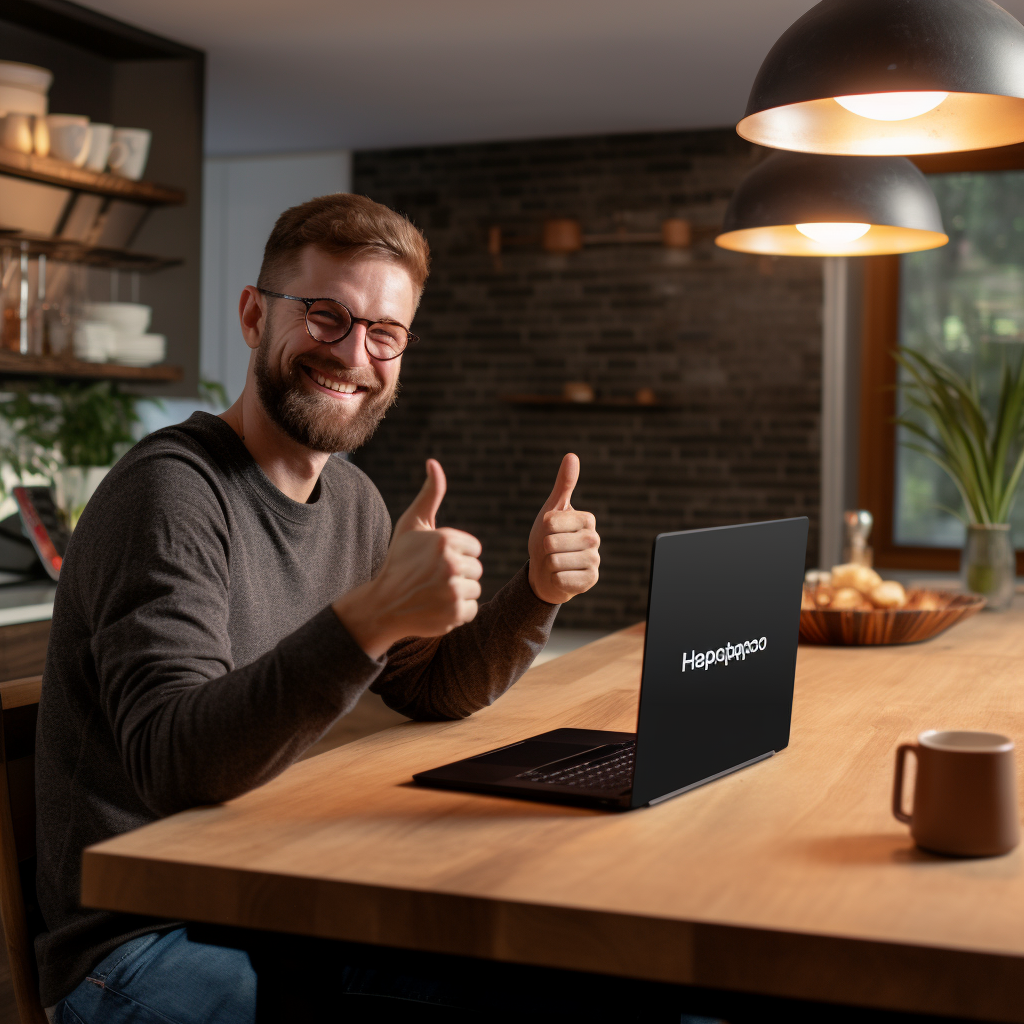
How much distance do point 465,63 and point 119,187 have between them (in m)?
1.57

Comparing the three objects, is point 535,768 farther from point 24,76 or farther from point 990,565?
point 24,76

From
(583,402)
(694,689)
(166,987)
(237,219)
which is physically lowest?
(166,987)

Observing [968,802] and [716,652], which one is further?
[716,652]

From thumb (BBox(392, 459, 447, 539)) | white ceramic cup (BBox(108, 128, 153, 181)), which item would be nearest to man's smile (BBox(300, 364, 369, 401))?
thumb (BBox(392, 459, 447, 539))

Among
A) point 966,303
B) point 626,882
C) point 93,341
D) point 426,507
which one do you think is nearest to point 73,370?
point 93,341

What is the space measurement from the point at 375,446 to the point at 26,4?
3.11m

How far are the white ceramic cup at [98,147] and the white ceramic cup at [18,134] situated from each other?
226mm

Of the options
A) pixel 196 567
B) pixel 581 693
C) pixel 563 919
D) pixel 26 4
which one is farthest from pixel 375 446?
pixel 563 919

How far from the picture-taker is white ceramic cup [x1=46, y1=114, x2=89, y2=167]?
4.00m

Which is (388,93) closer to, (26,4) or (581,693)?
(26,4)

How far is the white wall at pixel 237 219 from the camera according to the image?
266 inches

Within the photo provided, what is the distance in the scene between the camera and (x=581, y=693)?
1.70 meters

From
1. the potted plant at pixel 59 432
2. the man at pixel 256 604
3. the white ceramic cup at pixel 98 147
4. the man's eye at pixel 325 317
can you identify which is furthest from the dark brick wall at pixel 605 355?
the man's eye at pixel 325 317

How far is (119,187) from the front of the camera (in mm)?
4270
